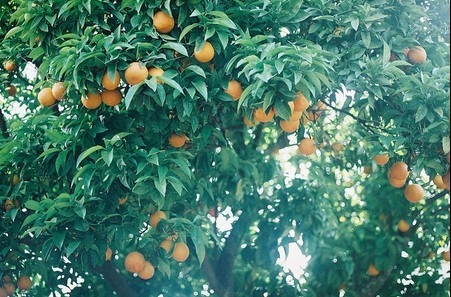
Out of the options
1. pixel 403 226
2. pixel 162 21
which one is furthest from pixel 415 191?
pixel 403 226

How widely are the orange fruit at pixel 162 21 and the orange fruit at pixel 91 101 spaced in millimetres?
323

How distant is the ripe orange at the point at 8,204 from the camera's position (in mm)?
3130

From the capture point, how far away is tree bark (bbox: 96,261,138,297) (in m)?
3.61

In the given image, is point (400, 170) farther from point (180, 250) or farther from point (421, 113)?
point (180, 250)

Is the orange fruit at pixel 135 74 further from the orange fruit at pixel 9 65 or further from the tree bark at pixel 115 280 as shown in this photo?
the tree bark at pixel 115 280

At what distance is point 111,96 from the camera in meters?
2.79

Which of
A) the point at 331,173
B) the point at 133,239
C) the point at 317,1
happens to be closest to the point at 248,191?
the point at 331,173

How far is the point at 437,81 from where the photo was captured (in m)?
2.63

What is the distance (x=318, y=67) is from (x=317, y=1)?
1.55 ft

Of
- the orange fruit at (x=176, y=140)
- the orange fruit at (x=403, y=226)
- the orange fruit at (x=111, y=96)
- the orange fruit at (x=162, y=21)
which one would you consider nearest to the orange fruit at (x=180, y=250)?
the orange fruit at (x=176, y=140)

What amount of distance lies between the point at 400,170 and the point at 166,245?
3.02 feet

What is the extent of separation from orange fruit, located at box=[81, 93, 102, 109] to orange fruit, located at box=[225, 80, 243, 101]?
45 centimetres

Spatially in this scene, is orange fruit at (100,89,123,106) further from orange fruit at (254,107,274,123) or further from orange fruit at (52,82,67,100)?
orange fruit at (254,107,274,123)

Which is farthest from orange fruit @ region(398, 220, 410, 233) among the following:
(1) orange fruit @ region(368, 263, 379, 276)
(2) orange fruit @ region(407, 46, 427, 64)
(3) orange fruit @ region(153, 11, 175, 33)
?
(3) orange fruit @ region(153, 11, 175, 33)
